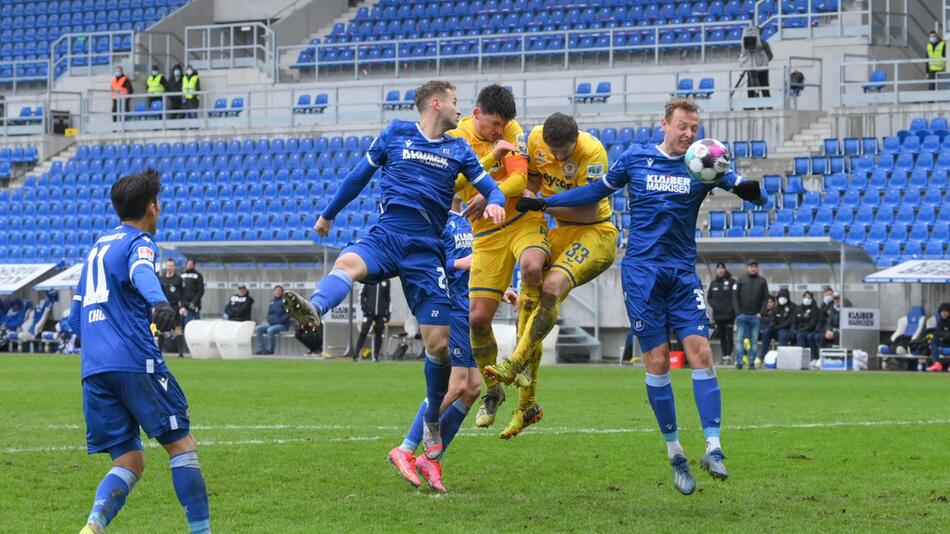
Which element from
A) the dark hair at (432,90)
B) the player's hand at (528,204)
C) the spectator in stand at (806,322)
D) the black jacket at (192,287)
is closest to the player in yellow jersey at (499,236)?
the player's hand at (528,204)

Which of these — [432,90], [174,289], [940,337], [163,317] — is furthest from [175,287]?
[163,317]

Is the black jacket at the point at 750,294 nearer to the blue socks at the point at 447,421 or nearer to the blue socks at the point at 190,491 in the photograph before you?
the blue socks at the point at 447,421

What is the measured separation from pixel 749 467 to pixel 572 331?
1855 centimetres

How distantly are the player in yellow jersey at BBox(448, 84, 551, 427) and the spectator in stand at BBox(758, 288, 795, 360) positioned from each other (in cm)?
1596

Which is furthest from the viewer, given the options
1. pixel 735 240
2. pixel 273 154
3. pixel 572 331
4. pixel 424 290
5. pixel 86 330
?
pixel 273 154

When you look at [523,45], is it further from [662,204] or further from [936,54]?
[662,204]

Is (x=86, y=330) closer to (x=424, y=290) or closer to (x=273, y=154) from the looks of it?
(x=424, y=290)

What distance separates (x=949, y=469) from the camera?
10078mm

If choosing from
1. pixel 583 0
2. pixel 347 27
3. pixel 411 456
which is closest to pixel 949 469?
pixel 411 456

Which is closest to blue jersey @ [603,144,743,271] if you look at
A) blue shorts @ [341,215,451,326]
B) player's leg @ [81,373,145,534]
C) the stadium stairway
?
blue shorts @ [341,215,451,326]

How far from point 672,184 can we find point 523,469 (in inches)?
86.3

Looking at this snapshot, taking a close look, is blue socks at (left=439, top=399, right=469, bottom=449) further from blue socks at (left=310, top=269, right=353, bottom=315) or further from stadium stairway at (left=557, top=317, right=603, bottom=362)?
stadium stairway at (left=557, top=317, right=603, bottom=362)

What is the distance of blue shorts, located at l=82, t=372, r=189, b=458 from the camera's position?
6773 millimetres

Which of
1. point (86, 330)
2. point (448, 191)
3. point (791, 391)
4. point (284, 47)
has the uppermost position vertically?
point (284, 47)
